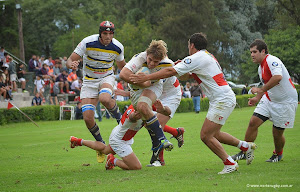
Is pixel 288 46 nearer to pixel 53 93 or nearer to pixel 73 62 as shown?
pixel 53 93

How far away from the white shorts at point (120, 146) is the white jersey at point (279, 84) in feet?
10.6

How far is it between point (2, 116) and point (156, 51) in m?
20.4

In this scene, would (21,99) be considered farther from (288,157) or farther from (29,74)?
(288,157)

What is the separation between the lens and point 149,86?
10273 millimetres

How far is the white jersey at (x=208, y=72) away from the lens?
9.44 m

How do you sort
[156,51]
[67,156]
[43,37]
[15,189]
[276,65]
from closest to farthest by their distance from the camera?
[15,189] < [156,51] < [276,65] < [67,156] < [43,37]

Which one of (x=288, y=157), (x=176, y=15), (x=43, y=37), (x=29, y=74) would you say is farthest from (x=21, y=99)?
(x=43, y=37)

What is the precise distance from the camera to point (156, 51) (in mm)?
Result: 9906

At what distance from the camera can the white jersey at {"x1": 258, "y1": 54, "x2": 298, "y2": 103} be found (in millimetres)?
10789

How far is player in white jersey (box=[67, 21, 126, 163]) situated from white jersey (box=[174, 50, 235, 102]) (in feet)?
10.9

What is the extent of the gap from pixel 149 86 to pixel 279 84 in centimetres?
285

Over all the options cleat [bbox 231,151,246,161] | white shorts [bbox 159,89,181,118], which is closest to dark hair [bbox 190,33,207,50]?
white shorts [bbox 159,89,181,118]

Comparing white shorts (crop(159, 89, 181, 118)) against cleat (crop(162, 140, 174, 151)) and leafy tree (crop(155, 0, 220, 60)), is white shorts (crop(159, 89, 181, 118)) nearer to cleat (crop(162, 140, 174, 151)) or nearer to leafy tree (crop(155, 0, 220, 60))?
cleat (crop(162, 140, 174, 151))

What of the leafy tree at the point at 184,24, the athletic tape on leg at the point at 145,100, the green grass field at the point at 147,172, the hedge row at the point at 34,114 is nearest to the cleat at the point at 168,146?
the green grass field at the point at 147,172
